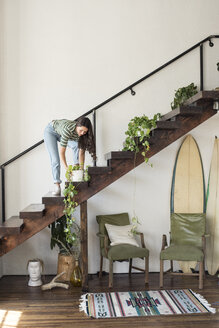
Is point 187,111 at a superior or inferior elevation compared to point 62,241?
superior

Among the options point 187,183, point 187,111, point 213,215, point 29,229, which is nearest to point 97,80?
point 187,111

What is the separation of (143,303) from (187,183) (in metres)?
2.09

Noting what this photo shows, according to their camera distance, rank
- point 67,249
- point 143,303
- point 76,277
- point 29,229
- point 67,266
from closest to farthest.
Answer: point 143,303, point 29,229, point 76,277, point 67,266, point 67,249

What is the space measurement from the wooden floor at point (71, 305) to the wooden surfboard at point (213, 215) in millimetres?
234

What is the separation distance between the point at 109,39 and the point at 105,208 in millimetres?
2477

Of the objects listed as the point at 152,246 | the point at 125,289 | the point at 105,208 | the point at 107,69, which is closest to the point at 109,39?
the point at 107,69

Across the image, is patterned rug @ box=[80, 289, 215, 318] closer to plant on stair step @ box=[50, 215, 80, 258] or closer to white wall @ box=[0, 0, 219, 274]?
plant on stair step @ box=[50, 215, 80, 258]

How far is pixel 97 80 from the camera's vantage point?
6.07m

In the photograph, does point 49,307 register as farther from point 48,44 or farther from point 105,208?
point 48,44

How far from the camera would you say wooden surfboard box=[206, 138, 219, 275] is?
19.4 ft

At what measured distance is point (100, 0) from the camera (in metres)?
6.11

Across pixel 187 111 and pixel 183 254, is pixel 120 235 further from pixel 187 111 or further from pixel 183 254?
pixel 187 111

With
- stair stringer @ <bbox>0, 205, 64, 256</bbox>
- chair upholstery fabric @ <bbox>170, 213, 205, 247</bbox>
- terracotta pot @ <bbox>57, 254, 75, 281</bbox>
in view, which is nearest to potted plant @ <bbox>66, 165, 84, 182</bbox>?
stair stringer @ <bbox>0, 205, 64, 256</bbox>

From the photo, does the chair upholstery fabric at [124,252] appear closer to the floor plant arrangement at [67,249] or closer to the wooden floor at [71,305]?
the wooden floor at [71,305]
